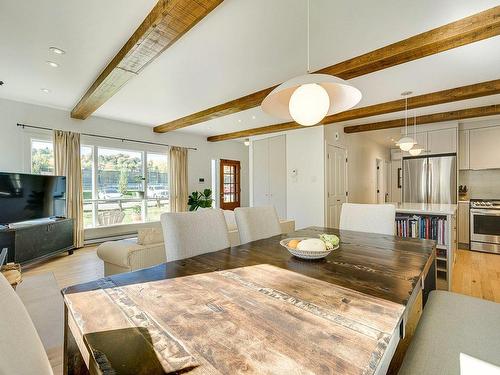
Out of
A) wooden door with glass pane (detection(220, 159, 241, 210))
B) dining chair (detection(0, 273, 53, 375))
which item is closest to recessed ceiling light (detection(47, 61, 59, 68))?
dining chair (detection(0, 273, 53, 375))

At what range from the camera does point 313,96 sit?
1379mm

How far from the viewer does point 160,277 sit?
1200 millimetres

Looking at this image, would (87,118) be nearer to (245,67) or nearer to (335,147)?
(245,67)

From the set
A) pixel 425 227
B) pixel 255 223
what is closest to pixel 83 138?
pixel 255 223

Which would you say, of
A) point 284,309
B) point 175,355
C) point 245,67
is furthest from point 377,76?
point 175,355

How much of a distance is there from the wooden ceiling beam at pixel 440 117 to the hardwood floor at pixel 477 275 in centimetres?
243

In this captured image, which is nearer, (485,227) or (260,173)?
(485,227)

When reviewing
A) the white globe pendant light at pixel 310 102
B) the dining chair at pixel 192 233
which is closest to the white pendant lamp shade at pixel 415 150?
the white globe pendant light at pixel 310 102

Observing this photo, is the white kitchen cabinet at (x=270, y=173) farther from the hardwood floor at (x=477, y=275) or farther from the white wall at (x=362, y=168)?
the hardwood floor at (x=477, y=275)

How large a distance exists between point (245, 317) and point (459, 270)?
4.04 meters

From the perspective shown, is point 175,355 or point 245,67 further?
point 245,67

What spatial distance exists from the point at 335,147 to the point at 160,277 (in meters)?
5.01

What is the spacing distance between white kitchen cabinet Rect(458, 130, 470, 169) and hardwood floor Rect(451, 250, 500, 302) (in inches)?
68.2

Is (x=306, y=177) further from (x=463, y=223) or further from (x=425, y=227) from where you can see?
(x=463, y=223)
